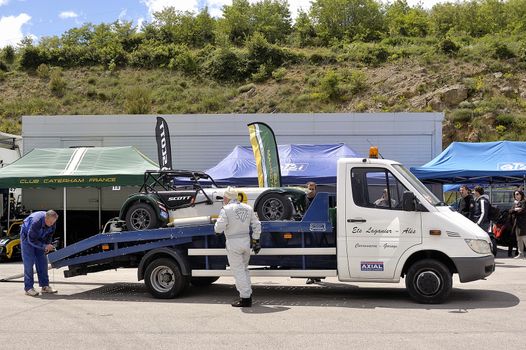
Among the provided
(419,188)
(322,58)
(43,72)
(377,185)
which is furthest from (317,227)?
(43,72)

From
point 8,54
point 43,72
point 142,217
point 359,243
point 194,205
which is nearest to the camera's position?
point 359,243

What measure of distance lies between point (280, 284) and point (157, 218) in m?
2.76

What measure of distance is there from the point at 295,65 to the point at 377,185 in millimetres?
44462

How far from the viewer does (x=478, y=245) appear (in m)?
8.73

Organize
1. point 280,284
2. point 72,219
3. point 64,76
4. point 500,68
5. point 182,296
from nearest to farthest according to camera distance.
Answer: point 182,296
point 280,284
point 72,219
point 500,68
point 64,76

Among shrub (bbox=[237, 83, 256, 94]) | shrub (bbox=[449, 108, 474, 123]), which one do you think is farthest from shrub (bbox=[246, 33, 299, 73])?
shrub (bbox=[449, 108, 474, 123])

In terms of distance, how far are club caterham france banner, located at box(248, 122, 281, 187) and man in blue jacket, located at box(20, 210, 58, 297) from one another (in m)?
4.82

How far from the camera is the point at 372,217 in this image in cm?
893

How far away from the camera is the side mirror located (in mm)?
8724

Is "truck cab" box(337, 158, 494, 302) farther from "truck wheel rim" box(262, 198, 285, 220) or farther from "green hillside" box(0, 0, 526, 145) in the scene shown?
"green hillside" box(0, 0, 526, 145)

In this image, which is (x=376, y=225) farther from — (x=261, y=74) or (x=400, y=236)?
(x=261, y=74)

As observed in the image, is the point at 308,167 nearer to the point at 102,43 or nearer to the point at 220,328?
the point at 220,328

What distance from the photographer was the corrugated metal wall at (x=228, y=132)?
2094 centimetres

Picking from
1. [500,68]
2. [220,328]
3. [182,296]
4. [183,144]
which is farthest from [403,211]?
[500,68]
